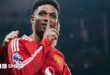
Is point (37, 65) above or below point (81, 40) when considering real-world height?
above

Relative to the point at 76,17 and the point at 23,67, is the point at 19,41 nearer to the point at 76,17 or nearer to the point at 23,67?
the point at 23,67

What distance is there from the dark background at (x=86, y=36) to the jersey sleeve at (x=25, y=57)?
5.63ft

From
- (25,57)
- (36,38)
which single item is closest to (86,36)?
(36,38)

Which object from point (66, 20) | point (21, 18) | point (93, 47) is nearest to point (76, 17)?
point (66, 20)

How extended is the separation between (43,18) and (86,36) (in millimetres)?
1747

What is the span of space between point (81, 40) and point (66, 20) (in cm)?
27

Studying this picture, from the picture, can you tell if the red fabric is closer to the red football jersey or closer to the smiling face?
the red football jersey

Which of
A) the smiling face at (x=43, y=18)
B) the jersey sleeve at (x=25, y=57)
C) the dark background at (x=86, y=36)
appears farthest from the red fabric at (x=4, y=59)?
the dark background at (x=86, y=36)

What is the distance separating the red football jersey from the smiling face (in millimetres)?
69

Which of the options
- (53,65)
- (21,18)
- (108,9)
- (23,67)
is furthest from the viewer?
(108,9)

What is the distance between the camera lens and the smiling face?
1.34 metres

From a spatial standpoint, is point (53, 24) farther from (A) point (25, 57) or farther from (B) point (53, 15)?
(A) point (25, 57)

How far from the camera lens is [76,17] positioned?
120 inches

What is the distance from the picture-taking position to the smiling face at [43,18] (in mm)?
1342
